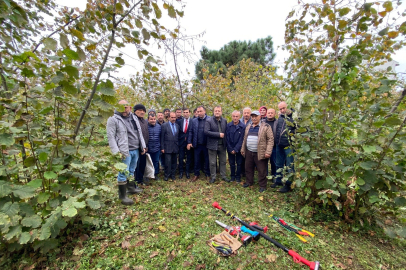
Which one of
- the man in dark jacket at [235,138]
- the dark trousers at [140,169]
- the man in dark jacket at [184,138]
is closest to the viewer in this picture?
the dark trousers at [140,169]

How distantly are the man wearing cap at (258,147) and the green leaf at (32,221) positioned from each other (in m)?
4.17

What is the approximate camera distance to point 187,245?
8.68 ft

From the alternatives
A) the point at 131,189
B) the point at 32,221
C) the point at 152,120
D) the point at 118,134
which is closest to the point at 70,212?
the point at 32,221

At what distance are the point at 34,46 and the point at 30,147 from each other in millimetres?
1592

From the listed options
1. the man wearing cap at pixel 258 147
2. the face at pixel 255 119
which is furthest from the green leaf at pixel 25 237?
the face at pixel 255 119

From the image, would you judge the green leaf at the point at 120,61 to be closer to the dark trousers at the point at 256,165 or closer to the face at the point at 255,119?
the face at the point at 255,119

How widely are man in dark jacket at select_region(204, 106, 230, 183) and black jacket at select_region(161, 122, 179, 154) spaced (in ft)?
3.08

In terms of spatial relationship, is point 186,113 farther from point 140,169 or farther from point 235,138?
point 140,169

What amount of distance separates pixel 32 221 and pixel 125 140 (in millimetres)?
2003

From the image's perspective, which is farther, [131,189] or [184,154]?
[184,154]

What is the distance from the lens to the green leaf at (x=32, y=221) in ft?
6.35

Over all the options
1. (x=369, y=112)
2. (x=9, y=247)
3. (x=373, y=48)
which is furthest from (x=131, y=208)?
(x=373, y=48)

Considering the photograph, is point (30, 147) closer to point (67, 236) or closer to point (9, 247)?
point (9, 247)

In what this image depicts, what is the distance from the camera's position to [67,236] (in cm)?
258
